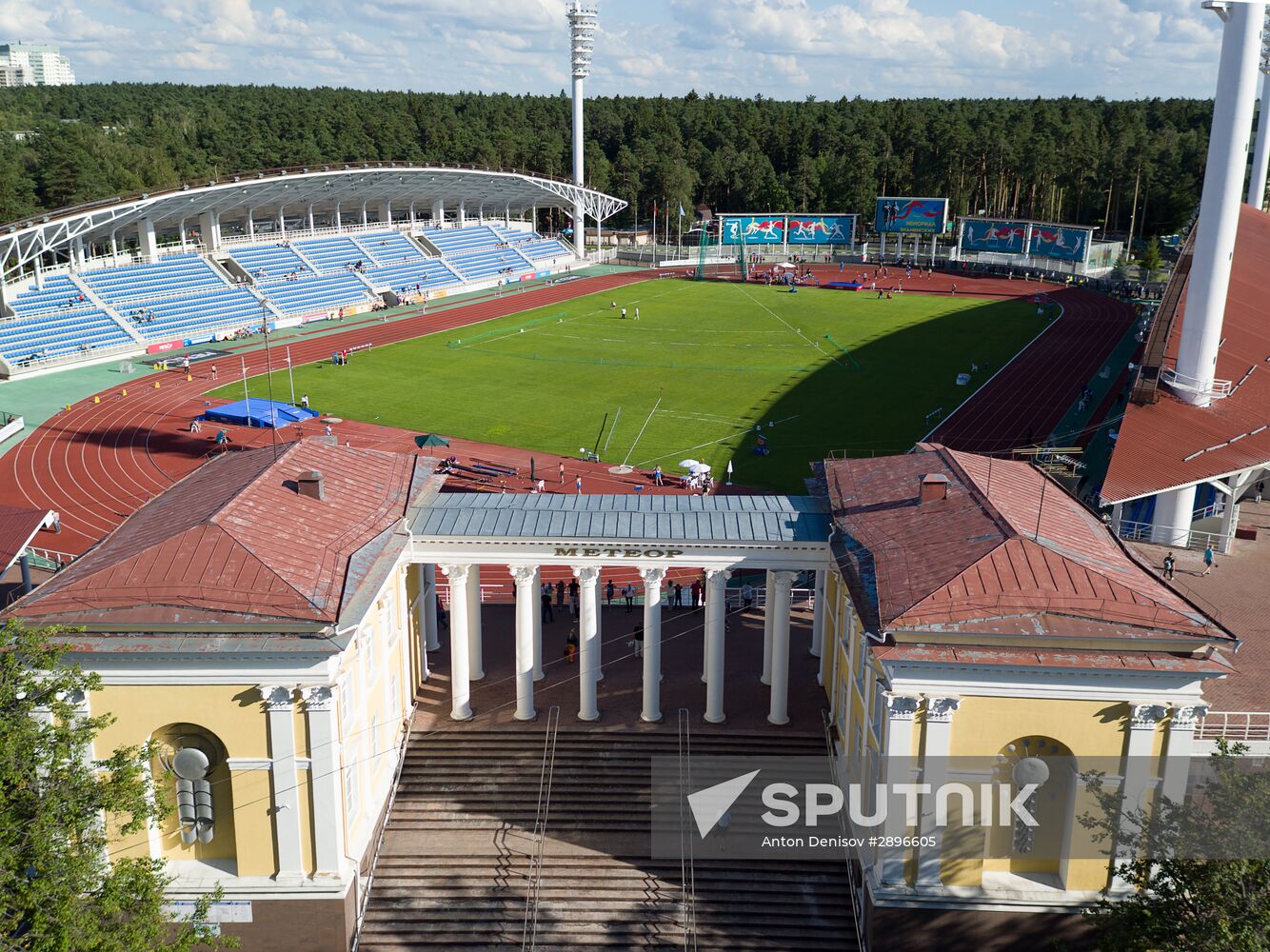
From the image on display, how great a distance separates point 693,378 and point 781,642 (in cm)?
4983

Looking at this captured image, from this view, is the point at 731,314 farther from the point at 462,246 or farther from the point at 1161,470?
the point at 1161,470

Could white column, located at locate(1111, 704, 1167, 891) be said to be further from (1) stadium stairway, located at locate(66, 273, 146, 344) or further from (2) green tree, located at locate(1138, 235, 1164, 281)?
(2) green tree, located at locate(1138, 235, 1164, 281)

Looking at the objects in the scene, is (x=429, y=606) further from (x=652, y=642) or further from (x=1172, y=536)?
(x=1172, y=536)

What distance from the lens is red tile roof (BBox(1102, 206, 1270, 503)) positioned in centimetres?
3656

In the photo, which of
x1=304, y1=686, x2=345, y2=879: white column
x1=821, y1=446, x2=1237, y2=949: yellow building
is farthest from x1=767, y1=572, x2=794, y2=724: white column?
x1=304, y1=686, x2=345, y2=879: white column

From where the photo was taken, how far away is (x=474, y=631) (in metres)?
29.5

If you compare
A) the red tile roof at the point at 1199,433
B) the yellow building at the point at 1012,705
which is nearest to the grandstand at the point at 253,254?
the red tile roof at the point at 1199,433

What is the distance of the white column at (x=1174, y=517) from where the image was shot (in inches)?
1459

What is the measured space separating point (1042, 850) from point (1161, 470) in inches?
765

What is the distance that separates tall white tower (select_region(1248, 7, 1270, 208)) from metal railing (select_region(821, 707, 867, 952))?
6445 cm

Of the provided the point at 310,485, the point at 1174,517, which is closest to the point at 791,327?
the point at 1174,517

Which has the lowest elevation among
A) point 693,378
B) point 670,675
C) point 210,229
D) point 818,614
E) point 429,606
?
point 693,378

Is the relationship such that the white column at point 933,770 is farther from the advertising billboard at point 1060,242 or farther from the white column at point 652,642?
the advertising billboard at point 1060,242

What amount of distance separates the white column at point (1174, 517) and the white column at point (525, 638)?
72.7ft
